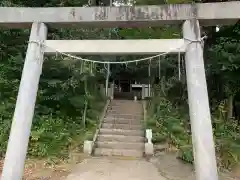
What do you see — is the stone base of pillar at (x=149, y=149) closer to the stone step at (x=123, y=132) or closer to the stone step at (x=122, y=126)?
the stone step at (x=123, y=132)

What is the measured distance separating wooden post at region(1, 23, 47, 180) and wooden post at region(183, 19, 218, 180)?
2.82 meters

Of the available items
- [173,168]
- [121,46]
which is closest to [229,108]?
[173,168]

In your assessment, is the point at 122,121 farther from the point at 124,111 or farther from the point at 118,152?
the point at 118,152

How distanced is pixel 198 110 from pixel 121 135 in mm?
6237

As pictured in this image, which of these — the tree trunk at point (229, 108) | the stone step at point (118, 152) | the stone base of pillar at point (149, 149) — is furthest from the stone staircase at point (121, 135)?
the tree trunk at point (229, 108)

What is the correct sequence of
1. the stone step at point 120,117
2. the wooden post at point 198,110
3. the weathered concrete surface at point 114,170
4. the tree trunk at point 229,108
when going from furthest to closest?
1. the stone step at point 120,117
2. the tree trunk at point 229,108
3. the weathered concrete surface at point 114,170
4. the wooden post at point 198,110

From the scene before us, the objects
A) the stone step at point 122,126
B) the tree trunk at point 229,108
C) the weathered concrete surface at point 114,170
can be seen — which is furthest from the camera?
the stone step at point 122,126

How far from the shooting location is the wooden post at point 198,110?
15.8ft

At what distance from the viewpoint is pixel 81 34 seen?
1275 cm

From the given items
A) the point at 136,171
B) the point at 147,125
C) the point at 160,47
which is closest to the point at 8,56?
the point at 147,125

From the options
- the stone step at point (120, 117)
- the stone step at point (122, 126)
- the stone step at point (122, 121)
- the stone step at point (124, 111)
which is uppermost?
the stone step at point (124, 111)

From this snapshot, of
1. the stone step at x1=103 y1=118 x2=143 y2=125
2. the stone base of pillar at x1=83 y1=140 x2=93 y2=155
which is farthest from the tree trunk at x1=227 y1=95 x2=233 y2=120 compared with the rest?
the stone base of pillar at x1=83 y1=140 x2=93 y2=155

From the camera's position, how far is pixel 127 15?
18.4 ft

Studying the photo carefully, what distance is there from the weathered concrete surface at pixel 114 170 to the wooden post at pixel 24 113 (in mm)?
2327
